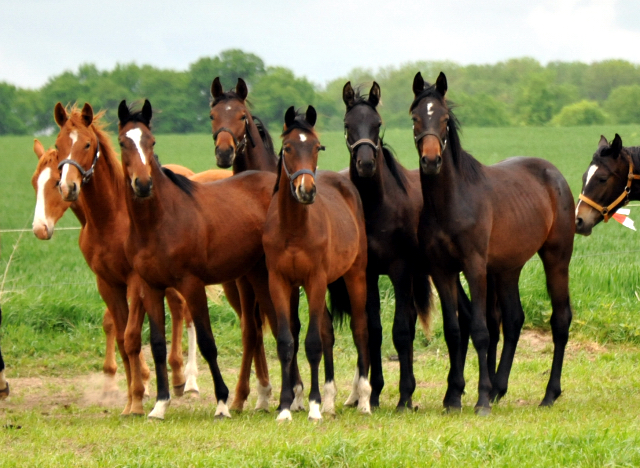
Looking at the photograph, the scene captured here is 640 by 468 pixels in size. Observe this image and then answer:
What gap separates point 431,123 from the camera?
262 inches

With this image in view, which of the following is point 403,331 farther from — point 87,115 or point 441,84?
point 87,115

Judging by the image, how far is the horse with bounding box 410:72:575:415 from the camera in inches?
265

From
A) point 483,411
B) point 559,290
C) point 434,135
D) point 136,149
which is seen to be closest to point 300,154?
point 434,135

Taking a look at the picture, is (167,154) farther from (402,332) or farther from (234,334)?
(402,332)

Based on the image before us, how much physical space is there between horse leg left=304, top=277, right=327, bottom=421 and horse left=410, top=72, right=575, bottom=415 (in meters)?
0.98

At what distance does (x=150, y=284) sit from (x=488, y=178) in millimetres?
2990

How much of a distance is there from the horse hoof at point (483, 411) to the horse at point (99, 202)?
2.46 meters

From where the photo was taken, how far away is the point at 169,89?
144 ft

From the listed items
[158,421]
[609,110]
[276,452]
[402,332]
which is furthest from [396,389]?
[609,110]

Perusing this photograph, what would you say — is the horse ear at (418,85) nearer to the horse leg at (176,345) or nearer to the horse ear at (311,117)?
the horse ear at (311,117)

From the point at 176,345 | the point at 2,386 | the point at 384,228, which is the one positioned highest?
the point at 384,228

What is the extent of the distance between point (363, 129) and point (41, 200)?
2.99 metres

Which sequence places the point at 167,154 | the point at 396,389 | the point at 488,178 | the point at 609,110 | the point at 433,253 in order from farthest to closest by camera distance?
the point at 609,110 → the point at 167,154 → the point at 396,389 → the point at 488,178 → the point at 433,253

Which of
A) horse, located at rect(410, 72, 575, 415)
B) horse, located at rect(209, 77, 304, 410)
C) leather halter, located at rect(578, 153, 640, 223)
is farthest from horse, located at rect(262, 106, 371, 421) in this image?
leather halter, located at rect(578, 153, 640, 223)
